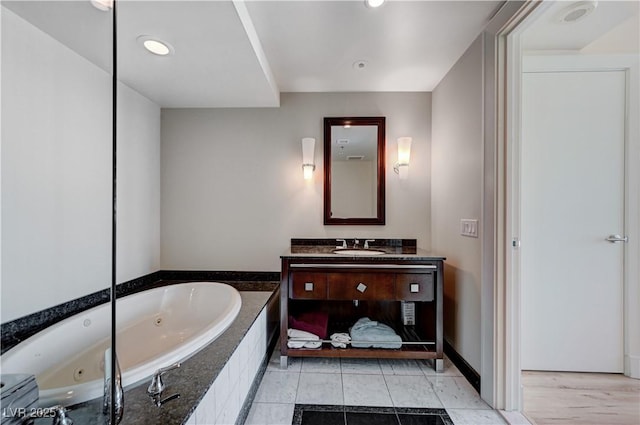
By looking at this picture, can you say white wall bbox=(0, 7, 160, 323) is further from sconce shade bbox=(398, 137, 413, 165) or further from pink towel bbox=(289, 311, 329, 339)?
sconce shade bbox=(398, 137, 413, 165)

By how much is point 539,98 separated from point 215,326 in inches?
99.3

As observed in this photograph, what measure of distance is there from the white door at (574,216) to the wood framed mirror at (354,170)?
109 centimetres

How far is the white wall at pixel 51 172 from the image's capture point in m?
1.21

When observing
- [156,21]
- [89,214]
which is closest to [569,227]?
[156,21]

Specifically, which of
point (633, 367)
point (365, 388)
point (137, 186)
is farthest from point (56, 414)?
point (633, 367)

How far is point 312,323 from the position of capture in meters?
2.20

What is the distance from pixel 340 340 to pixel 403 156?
63.9 inches

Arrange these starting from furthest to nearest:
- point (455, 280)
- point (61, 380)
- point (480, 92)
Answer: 1. point (455, 280)
2. point (480, 92)
3. point (61, 380)

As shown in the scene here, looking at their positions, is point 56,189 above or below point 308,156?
below

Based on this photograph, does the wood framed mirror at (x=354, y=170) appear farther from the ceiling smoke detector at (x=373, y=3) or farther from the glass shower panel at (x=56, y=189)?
the glass shower panel at (x=56, y=189)

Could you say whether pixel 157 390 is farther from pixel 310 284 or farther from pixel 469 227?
pixel 469 227

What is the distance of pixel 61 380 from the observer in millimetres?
1080

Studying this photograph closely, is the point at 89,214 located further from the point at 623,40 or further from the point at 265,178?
the point at 623,40

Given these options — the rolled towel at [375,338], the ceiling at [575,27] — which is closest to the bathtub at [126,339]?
the rolled towel at [375,338]
